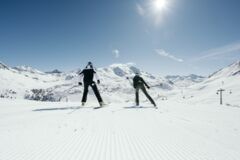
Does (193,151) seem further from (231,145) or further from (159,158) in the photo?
(231,145)

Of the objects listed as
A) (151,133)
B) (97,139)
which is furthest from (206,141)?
(97,139)

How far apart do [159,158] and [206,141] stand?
7.03 ft

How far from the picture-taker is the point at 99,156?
17.0 feet

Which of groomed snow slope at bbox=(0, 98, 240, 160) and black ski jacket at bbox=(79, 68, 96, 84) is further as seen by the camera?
black ski jacket at bbox=(79, 68, 96, 84)

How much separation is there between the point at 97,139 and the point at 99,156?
1589 millimetres

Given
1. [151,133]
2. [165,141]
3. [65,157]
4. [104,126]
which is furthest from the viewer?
[104,126]

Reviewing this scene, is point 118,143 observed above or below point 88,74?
below

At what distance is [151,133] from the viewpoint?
7.62 metres

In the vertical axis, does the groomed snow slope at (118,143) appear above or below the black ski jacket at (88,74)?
below

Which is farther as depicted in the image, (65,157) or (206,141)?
(206,141)

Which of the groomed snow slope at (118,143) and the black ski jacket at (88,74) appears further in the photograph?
the black ski jacket at (88,74)

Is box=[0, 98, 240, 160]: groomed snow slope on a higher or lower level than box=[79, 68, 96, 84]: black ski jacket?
lower

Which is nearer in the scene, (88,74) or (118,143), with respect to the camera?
(118,143)

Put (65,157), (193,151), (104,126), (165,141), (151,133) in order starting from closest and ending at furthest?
(65,157) → (193,151) → (165,141) → (151,133) → (104,126)
